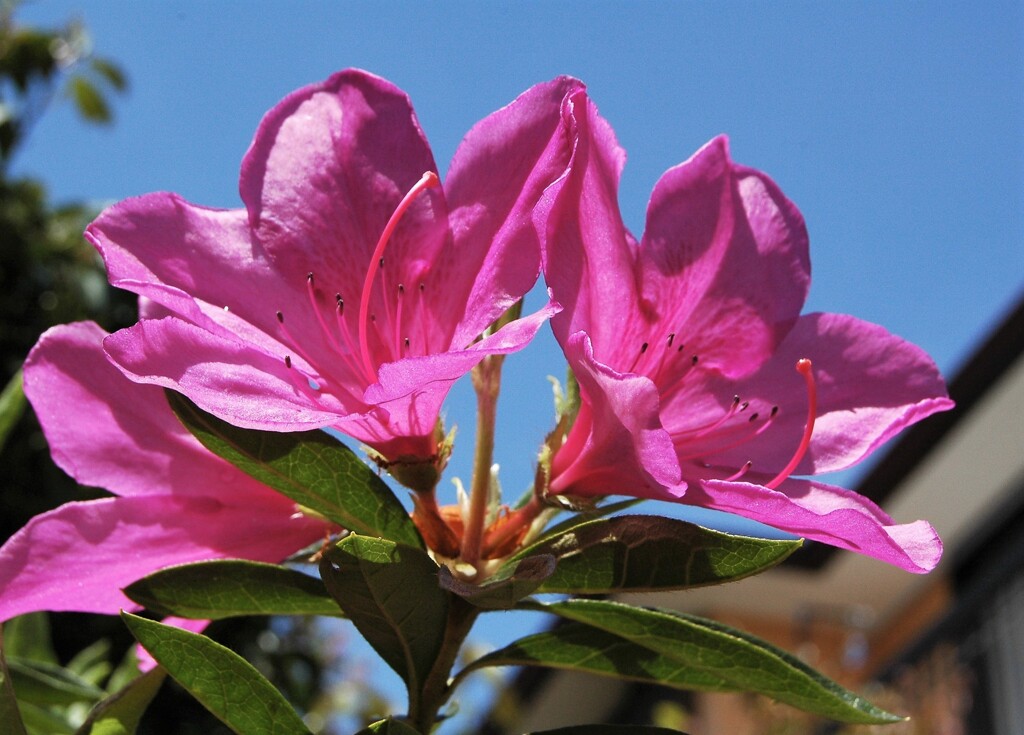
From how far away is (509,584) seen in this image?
767 mm

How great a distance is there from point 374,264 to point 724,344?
0.34 meters

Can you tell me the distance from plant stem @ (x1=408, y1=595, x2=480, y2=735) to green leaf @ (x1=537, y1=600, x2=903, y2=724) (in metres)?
0.09

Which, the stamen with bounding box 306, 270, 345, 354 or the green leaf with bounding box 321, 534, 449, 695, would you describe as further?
the stamen with bounding box 306, 270, 345, 354

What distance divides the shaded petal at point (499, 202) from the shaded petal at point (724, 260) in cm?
14

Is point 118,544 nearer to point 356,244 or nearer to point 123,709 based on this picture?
point 123,709

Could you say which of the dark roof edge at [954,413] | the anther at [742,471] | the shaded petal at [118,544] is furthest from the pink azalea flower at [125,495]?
the dark roof edge at [954,413]

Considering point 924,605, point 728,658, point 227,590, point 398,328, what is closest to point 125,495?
point 227,590

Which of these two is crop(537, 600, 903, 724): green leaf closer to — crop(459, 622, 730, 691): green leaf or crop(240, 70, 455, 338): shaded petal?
crop(459, 622, 730, 691): green leaf

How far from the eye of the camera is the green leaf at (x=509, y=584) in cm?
77

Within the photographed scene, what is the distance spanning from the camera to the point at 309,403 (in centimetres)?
85

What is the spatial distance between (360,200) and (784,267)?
1.23 ft

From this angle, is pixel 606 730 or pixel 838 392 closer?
pixel 606 730

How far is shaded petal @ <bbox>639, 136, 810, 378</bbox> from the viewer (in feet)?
3.31

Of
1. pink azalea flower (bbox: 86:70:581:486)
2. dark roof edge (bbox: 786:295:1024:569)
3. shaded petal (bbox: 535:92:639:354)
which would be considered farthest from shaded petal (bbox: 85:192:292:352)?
dark roof edge (bbox: 786:295:1024:569)
